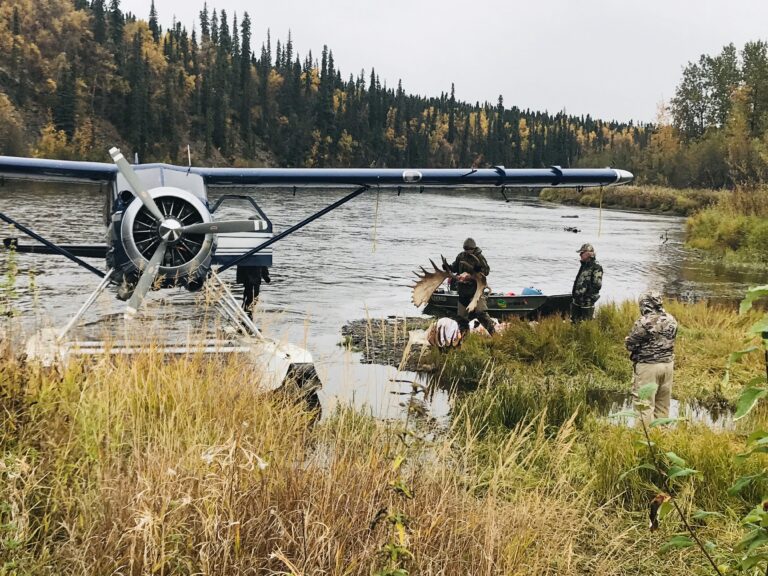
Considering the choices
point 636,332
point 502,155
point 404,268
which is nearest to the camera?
point 636,332

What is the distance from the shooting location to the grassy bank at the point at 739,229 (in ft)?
70.4

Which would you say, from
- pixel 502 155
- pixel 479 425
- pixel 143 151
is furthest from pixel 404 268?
pixel 502 155

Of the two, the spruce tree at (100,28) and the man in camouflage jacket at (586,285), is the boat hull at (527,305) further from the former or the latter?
the spruce tree at (100,28)

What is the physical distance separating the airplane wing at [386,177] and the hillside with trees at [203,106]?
68.0 m

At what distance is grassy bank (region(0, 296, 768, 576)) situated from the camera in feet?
8.09

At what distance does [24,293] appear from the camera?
14.8 metres

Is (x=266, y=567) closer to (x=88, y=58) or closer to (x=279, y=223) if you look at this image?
(x=279, y=223)

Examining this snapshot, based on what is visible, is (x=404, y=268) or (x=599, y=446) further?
(x=404, y=268)

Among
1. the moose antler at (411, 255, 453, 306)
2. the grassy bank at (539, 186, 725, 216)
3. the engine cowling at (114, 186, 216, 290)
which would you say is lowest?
the moose antler at (411, 255, 453, 306)

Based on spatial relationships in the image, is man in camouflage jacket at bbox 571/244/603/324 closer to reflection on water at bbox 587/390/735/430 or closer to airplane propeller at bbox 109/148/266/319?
reflection on water at bbox 587/390/735/430

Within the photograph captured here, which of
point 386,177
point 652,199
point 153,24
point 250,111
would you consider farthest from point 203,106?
point 386,177

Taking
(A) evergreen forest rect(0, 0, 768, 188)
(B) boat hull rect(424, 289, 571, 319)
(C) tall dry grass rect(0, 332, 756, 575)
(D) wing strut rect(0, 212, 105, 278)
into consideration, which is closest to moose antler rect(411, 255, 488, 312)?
(B) boat hull rect(424, 289, 571, 319)

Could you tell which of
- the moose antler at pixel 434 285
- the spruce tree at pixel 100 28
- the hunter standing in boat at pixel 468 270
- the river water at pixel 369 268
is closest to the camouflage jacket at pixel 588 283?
the river water at pixel 369 268

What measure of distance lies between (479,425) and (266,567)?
12.7ft
